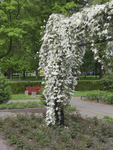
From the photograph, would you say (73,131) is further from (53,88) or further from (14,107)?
(14,107)

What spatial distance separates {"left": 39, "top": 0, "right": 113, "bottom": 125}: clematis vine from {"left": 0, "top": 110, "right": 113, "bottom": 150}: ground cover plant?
476 millimetres

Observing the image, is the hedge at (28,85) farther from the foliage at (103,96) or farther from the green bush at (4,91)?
the green bush at (4,91)

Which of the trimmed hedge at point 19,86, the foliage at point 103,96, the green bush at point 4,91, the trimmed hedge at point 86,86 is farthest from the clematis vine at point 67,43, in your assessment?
the trimmed hedge at point 86,86

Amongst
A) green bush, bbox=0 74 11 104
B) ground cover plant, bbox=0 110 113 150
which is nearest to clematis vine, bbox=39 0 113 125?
ground cover plant, bbox=0 110 113 150

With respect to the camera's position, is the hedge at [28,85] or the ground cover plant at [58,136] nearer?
the ground cover plant at [58,136]

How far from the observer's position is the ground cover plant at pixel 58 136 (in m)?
4.17

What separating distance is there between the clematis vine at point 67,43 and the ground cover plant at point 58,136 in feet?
1.56

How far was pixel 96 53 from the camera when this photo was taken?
15.5 feet

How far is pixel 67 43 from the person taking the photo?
193 inches

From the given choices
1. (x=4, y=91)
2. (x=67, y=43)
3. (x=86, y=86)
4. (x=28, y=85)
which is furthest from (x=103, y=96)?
(x=67, y=43)

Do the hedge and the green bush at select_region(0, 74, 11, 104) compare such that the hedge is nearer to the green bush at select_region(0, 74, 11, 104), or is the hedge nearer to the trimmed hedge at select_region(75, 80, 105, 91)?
the trimmed hedge at select_region(75, 80, 105, 91)

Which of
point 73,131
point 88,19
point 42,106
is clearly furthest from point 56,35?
point 42,106

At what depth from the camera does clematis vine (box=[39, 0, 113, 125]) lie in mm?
4613

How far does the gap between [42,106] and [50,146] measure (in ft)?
16.0
